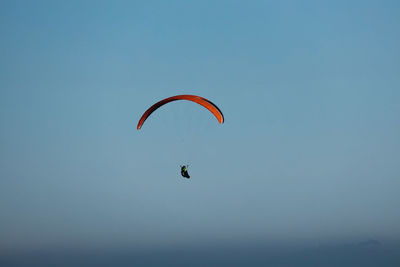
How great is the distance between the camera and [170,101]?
270 ft

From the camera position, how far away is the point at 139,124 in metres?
82.2

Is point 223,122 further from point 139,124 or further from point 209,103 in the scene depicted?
point 139,124

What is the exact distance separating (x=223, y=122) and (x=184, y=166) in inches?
281

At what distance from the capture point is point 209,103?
263ft

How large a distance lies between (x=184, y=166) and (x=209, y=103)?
676 centimetres

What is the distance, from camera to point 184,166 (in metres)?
82.9

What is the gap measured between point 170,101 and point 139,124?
3.59 meters

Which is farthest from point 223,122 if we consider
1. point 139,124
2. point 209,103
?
point 139,124

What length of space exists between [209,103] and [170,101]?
4.07 meters

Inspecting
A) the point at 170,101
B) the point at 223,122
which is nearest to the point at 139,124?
the point at 170,101

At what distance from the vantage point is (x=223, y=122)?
78.2 m

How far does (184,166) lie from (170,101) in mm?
6238

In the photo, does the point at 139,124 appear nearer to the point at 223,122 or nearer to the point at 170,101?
the point at 170,101
